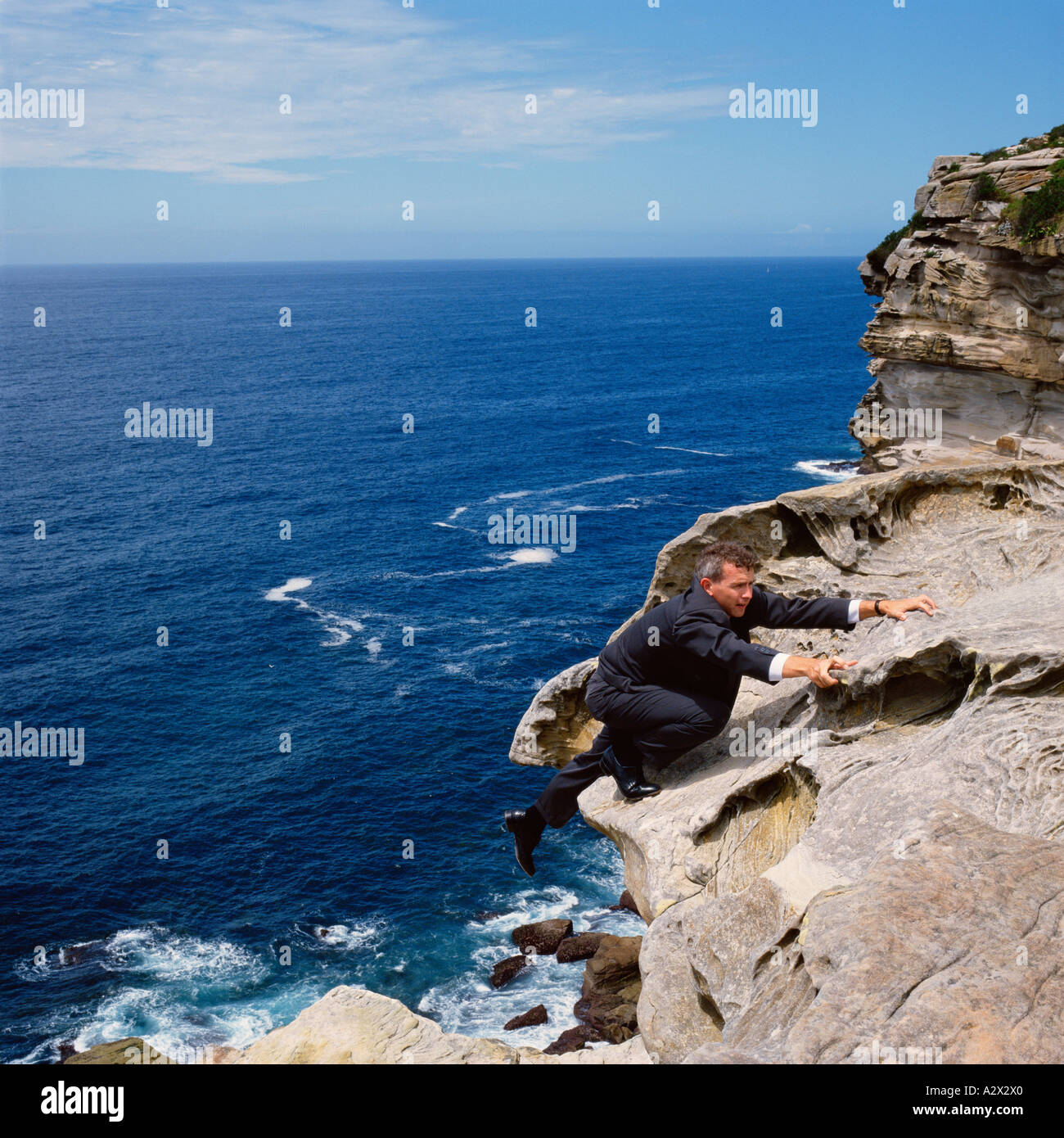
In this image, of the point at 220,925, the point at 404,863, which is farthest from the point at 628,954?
the point at 220,925

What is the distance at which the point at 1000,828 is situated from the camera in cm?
1237

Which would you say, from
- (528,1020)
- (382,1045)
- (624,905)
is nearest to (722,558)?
(382,1045)

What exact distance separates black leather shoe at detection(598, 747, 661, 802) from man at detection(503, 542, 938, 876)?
0.01 meters

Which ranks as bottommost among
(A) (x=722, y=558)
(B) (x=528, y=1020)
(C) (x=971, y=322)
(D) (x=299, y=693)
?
(B) (x=528, y=1020)

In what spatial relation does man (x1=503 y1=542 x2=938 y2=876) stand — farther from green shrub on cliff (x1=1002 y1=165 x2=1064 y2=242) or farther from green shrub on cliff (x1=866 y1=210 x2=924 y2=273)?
green shrub on cliff (x1=866 y1=210 x2=924 y2=273)

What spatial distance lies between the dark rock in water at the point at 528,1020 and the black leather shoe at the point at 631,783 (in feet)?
111

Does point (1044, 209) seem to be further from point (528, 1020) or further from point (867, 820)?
point (528, 1020)

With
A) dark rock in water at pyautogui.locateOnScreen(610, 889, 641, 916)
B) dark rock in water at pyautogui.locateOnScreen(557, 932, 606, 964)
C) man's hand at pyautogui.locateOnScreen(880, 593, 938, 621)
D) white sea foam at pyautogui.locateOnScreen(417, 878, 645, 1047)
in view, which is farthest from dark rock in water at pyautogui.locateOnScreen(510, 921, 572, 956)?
man's hand at pyautogui.locateOnScreen(880, 593, 938, 621)

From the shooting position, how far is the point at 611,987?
47.2 meters

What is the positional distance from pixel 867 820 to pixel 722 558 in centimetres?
394

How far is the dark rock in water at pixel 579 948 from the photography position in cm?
5150

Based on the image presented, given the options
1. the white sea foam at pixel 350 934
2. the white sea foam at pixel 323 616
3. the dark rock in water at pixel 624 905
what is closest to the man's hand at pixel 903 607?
the dark rock in water at pixel 624 905

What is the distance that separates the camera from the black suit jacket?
14188 mm
